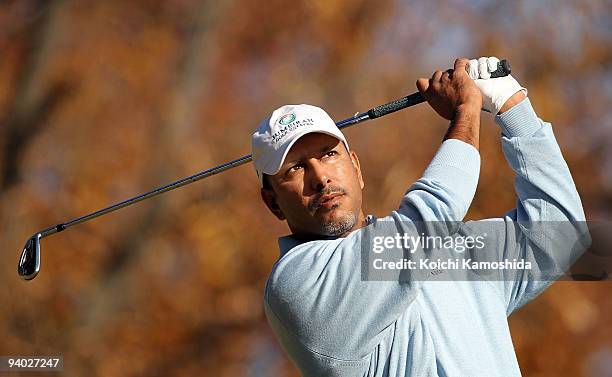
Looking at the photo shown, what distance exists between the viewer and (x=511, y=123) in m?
1.82

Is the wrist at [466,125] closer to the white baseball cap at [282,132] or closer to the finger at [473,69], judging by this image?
the finger at [473,69]

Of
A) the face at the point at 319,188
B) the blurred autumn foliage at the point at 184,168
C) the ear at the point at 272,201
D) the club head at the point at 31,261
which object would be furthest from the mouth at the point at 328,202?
the blurred autumn foliage at the point at 184,168

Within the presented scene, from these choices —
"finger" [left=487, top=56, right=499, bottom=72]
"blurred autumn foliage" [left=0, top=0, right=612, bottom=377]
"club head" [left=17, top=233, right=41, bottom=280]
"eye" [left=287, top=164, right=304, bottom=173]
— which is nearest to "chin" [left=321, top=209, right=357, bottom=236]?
"eye" [left=287, top=164, right=304, bottom=173]

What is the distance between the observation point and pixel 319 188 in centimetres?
180

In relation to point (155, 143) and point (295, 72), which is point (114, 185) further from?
point (295, 72)

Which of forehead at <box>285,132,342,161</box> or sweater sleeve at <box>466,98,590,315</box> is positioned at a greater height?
forehead at <box>285,132,342,161</box>

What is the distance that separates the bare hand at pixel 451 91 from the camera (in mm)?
1687

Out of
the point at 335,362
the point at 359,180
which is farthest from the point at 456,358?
the point at 359,180

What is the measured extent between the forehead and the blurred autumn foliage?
4.22m

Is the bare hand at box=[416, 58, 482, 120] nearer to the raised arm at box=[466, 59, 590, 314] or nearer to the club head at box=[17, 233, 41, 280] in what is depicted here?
the raised arm at box=[466, 59, 590, 314]

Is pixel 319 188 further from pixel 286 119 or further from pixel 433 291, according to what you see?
pixel 433 291

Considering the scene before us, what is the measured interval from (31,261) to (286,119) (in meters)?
1.30

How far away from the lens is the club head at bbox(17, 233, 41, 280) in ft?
9.51

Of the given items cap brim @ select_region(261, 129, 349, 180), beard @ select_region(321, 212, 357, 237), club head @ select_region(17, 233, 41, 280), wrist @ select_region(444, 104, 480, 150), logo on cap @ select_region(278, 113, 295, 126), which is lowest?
beard @ select_region(321, 212, 357, 237)
